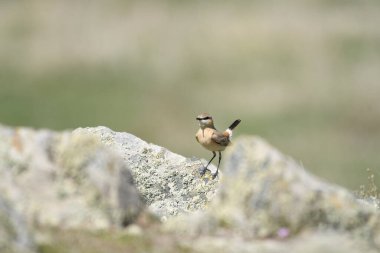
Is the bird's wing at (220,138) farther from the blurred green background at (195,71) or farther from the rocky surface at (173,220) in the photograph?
the blurred green background at (195,71)

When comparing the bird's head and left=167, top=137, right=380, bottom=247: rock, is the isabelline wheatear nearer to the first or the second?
the bird's head

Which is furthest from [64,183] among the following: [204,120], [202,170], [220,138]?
[204,120]

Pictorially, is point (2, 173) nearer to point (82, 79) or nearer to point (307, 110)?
point (307, 110)

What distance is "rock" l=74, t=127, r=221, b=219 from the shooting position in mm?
15133

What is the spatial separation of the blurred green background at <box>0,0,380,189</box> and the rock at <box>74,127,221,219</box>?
22691mm

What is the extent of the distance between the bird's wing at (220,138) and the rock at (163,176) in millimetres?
505

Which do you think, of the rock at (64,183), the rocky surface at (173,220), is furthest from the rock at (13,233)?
the rock at (64,183)

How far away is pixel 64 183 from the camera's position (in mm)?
10367

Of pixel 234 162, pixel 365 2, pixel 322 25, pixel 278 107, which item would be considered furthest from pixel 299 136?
pixel 234 162

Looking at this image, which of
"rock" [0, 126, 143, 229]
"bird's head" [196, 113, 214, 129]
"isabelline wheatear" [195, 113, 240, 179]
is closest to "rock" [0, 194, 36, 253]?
"rock" [0, 126, 143, 229]

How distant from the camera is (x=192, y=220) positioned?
10656mm

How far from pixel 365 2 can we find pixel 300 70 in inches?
406

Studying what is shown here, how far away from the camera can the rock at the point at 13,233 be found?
9148 millimetres

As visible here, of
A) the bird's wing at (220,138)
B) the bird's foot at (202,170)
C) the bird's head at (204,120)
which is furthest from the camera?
the bird's head at (204,120)
